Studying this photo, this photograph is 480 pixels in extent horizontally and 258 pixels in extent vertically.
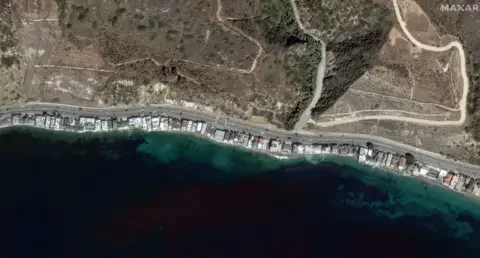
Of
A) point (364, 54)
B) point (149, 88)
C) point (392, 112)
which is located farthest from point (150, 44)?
point (392, 112)

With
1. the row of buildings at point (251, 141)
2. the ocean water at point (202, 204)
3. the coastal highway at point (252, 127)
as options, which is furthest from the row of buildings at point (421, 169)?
the ocean water at point (202, 204)

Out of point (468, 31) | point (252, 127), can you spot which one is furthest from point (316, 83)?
point (468, 31)

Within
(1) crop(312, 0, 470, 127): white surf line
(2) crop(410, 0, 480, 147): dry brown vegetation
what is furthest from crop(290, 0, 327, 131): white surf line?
(2) crop(410, 0, 480, 147): dry brown vegetation

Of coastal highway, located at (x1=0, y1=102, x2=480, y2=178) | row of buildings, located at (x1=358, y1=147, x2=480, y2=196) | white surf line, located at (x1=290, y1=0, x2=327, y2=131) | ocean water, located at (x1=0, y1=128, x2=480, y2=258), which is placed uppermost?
white surf line, located at (x1=290, y1=0, x2=327, y2=131)

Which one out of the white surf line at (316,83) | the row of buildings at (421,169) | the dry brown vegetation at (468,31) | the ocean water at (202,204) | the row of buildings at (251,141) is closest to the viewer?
the dry brown vegetation at (468,31)

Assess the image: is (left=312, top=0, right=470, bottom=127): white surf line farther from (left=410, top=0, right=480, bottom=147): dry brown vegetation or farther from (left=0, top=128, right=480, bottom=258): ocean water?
(left=0, top=128, right=480, bottom=258): ocean water

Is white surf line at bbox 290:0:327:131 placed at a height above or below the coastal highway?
above

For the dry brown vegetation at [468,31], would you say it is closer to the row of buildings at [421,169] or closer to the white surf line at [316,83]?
the row of buildings at [421,169]
